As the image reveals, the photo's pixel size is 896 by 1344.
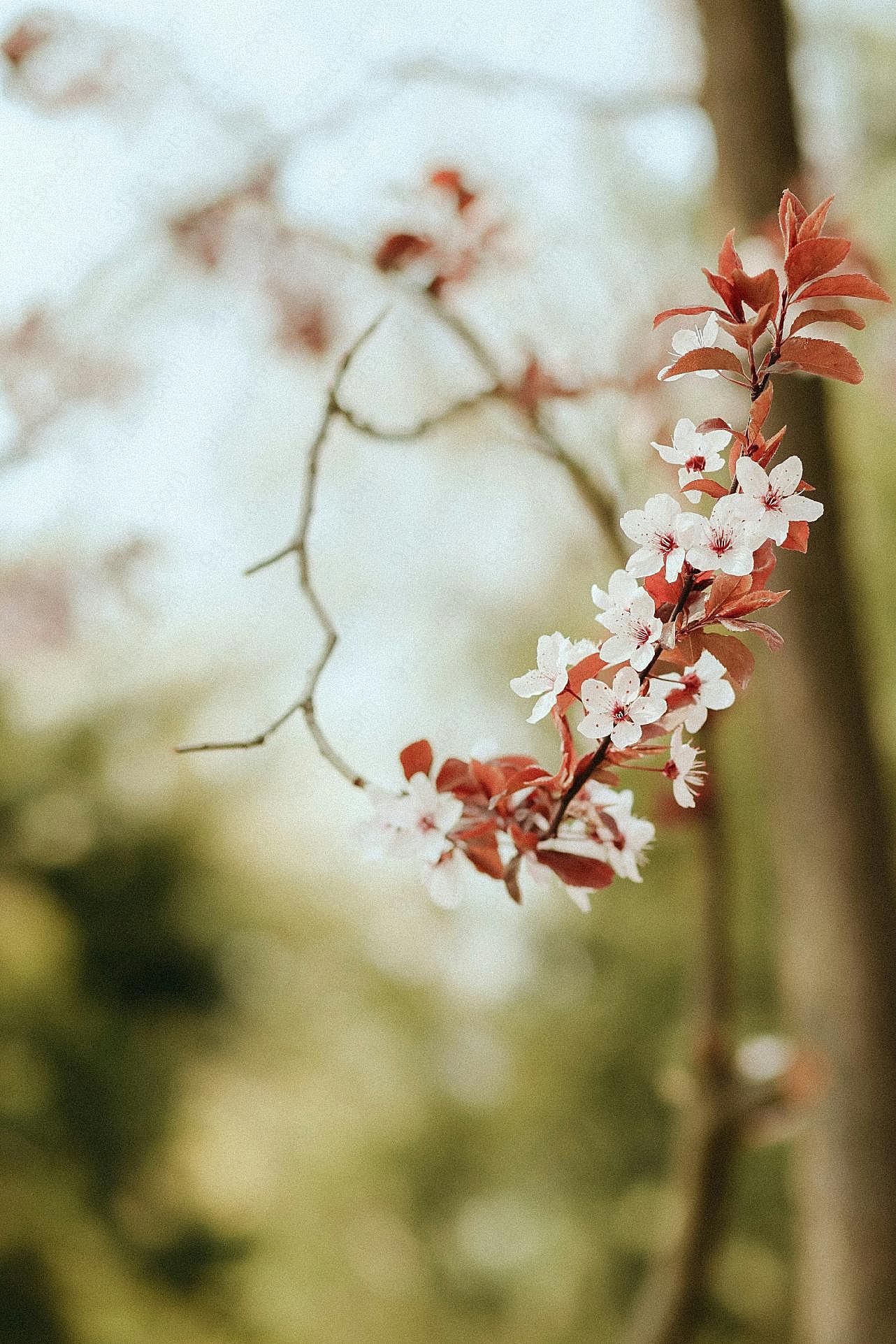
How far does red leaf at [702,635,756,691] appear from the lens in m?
0.37

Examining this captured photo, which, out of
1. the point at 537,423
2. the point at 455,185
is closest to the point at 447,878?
the point at 537,423

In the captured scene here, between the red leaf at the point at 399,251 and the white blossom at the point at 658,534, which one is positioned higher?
the red leaf at the point at 399,251

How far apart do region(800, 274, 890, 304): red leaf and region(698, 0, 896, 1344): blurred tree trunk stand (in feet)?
1.92

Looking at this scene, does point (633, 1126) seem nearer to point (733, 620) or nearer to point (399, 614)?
point (399, 614)

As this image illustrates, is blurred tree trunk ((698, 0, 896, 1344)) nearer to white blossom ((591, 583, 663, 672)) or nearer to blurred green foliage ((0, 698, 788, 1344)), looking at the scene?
white blossom ((591, 583, 663, 672))

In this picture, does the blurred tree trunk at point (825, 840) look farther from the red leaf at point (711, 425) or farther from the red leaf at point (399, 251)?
the red leaf at point (711, 425)

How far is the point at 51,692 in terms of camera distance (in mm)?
2852

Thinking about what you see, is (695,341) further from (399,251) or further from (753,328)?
(399,251)

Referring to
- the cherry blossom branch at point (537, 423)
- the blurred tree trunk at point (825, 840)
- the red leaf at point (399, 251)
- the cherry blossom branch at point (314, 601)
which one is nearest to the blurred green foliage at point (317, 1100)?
the blurred tree trunk at point (825, 840)

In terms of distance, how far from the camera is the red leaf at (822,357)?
1.21 ft

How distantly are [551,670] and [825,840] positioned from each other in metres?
0.66

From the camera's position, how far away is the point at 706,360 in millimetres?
371

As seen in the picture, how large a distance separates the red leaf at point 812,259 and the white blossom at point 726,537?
95 millimetres

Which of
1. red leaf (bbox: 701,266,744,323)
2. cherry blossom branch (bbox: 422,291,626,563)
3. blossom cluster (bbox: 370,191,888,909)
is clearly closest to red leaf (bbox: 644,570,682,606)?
blossom cluster (bbox: 370,191,888,909)
